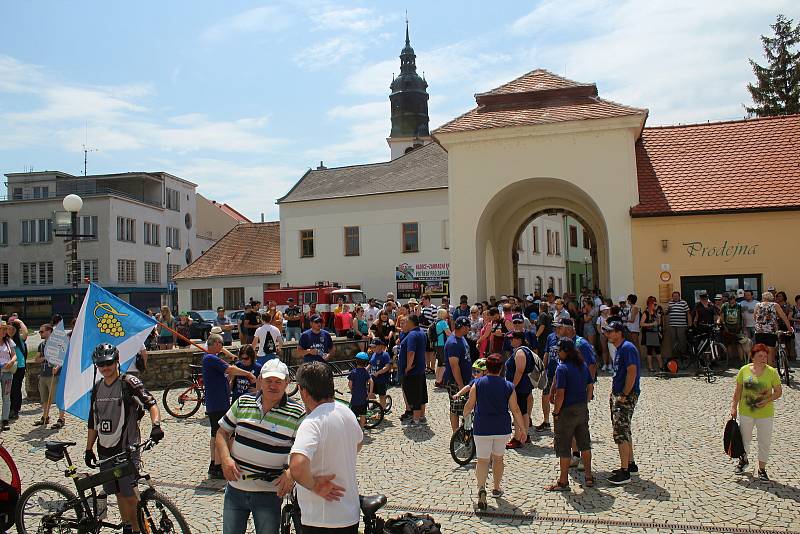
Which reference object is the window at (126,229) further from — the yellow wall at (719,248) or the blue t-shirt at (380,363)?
the blue t-shirt at (380,363)

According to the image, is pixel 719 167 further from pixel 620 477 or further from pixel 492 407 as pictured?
pixel 492 407

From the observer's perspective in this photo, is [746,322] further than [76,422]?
Yes

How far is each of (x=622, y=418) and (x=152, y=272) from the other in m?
55.5

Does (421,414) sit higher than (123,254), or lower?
lower

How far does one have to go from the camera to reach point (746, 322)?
16734 millimetres

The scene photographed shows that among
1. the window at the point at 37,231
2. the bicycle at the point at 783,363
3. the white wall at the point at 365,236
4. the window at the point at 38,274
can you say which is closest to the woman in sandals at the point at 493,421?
the bicycle at the point at 783,363

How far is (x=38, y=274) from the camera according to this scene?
179 ft

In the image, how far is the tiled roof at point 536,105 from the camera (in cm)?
2059

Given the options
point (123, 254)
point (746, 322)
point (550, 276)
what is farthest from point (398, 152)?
point (746, 322)

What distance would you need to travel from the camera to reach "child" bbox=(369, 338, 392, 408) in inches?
467

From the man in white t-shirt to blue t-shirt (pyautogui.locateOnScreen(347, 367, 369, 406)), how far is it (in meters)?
6.86

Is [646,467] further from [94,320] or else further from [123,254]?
[123,254]

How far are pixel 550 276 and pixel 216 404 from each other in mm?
42127

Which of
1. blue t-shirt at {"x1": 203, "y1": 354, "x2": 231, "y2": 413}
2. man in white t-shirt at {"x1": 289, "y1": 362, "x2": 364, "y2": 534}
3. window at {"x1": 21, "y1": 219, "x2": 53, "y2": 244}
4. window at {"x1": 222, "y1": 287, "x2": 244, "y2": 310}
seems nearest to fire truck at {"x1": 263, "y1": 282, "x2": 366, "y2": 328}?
window at {"x1": 222, "y1": 287, "x2": 244, "y2": 310}
